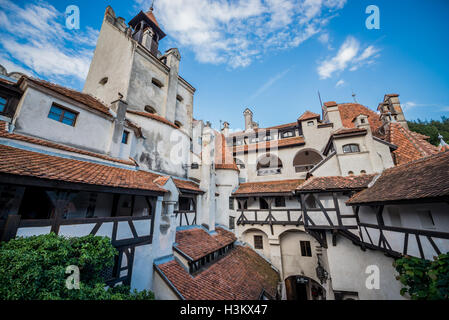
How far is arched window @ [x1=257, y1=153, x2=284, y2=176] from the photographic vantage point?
17344 mm

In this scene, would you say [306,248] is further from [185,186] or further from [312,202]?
Answer: [185,186]

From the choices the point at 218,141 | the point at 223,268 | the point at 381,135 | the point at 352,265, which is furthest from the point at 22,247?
the point at 381,135

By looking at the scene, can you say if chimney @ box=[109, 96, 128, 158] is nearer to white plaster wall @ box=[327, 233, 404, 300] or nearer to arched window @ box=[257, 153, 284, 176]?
arched window @ box=[257, 153, 284, 176]

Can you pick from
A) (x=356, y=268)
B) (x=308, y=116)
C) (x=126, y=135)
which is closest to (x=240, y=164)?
(x=308, y=116)

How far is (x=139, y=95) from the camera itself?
41.7ft

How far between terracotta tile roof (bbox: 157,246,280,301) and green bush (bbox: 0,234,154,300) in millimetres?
3697

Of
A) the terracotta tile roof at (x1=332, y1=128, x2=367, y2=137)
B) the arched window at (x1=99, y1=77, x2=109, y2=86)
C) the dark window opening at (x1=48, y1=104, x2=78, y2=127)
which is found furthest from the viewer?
the arched window at (x1=99, y1=77, x2=109, y2=86)

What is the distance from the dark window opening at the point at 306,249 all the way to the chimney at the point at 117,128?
14.8 metres

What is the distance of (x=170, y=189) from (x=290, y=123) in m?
16.0

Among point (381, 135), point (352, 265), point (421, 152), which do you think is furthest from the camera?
point (381, 135)

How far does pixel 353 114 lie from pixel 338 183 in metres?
12.2

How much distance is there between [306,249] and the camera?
554 inches

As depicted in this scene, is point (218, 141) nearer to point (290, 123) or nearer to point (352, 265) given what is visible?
point (290, 123)

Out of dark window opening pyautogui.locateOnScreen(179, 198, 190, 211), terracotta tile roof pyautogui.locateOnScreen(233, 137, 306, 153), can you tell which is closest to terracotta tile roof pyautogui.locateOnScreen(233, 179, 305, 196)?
terracotta tile roof pyautogui.locateOnScreen(233, 137, 306, 153)
